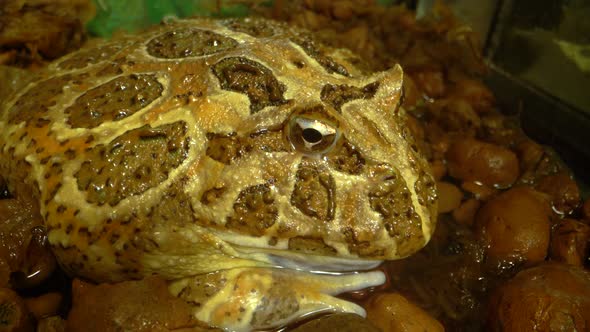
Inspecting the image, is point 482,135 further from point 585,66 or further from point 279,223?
point 279,223

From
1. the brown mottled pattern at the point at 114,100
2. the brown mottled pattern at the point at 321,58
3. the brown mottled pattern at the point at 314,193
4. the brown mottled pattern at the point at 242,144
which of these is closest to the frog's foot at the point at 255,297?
the brown mottled pattern at the point at 314,193

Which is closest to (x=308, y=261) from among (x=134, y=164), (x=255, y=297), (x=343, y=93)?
(x=255, y=297)

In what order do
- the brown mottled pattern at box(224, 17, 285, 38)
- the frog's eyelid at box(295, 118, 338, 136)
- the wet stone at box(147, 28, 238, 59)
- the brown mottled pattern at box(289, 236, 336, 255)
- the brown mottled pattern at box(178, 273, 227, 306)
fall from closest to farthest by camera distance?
the frog's eyelid at box(295, 118, 338, 136), the brown mottled pattern at box(289, 236, 336, 255), the brown mottled pattern at box(178, 273, 227, 306), the wet stone at box(147, 28, 238, 59), the brown mottled pattern at box(224, 17, 285, 38)

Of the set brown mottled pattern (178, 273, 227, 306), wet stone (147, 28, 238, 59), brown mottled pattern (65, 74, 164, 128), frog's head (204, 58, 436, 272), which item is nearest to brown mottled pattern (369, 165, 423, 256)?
frog's head (204, 58, 436, 272)

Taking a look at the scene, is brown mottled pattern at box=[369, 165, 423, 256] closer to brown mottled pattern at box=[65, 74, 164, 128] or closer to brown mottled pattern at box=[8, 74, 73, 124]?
brown mottled pattern at box=[65, 74, 164, 128]

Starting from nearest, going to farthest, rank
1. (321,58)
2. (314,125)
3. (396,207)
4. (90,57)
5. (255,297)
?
(314,125)
(396,207)
(255,297)
(321,58)
(90,57)

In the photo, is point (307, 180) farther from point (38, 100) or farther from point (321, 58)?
point (38, 100)
